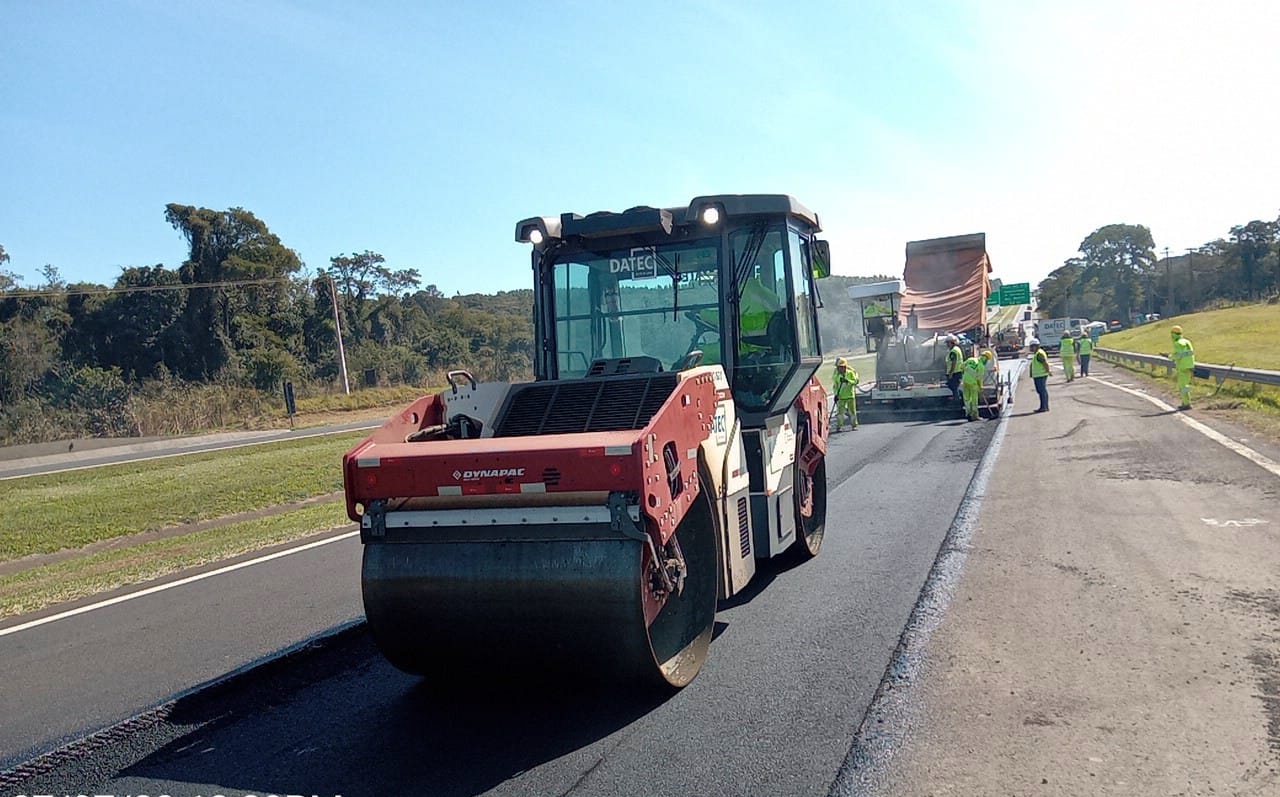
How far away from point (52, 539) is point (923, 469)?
11.4 m

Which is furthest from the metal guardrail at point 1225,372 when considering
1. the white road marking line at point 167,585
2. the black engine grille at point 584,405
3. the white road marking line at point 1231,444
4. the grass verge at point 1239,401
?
the white road marking line at point 167,585

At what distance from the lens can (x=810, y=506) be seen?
7.62 meters

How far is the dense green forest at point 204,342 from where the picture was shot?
35094mm

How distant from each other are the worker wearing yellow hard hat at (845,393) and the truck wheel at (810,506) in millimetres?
10311

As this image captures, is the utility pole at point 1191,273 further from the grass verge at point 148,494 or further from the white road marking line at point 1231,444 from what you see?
the grass verge at point 148,494

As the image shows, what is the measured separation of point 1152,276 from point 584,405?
3869 inches

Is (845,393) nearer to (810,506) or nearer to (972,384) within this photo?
(972,384)

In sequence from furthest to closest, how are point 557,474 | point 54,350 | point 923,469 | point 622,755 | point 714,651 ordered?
point 54,350 < point 923,469 < point 714,651 < point 557,474 < point 622,755

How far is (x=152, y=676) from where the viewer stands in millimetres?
5434

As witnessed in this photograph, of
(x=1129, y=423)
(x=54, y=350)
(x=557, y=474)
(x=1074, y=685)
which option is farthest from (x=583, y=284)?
(x=54, y=350)

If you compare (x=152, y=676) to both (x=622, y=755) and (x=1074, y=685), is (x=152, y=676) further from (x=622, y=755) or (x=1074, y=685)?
(x=1074, y=685)

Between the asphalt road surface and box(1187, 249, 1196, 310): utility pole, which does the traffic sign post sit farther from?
the asphalt road surface

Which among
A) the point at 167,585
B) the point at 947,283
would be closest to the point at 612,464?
the point at 167,585

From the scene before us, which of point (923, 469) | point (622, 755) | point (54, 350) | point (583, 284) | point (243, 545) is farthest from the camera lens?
point (54, 350)
